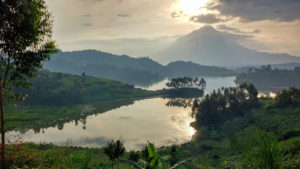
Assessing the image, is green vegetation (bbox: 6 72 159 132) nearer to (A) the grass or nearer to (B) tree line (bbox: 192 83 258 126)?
(A) the grass

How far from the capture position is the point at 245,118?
79.4 m

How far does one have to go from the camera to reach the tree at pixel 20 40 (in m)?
13.4

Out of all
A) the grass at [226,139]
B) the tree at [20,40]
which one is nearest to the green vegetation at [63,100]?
the grass at [226,139]

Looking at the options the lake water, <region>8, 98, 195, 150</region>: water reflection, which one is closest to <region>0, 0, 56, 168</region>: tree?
the lake water

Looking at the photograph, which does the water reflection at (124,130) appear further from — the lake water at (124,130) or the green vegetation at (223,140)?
the green vegetation at (223,140)

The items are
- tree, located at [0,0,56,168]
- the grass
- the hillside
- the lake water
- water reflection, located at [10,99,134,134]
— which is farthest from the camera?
the hillside

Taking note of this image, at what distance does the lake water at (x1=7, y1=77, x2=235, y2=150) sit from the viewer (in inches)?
2899

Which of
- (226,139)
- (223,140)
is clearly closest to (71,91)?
(223,140)

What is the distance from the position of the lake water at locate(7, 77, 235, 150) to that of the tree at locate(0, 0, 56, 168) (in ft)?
170

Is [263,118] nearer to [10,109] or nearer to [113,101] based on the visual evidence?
[113,101]

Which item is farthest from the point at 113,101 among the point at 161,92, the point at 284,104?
the point at 284,104

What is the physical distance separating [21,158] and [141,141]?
6380 cm

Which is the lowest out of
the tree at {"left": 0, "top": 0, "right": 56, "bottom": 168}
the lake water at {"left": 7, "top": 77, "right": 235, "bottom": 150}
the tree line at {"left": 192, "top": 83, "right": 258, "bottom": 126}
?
the lake water at {"left": 7, "top": 77, "right": 235, "bottom": 150}

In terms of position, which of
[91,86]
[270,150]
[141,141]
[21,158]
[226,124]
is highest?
[91,86]
